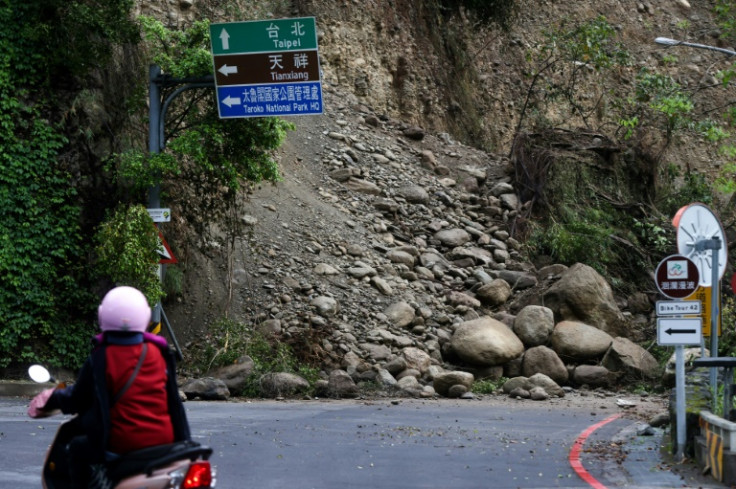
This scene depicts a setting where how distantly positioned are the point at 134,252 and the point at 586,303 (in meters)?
10.7

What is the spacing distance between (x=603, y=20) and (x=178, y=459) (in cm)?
3183

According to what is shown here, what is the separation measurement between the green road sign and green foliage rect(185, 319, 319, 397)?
5742mm

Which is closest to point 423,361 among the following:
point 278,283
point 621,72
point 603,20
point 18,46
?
point 278,283

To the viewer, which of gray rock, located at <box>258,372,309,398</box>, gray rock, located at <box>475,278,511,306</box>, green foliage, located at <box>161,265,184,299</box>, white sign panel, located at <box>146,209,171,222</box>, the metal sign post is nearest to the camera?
the metal sign post

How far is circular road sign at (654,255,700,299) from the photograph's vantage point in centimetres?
1057

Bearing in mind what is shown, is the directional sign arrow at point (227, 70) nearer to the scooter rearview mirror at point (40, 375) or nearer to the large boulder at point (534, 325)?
the large boulder at point (534, 325)

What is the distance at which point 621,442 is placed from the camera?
12.2 metres

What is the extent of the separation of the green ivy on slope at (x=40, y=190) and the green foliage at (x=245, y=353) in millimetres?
2355

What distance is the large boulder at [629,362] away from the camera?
2036 cm

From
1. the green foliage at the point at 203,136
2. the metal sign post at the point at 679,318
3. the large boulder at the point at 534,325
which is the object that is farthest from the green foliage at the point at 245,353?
the metal sign post at the point at 679,318

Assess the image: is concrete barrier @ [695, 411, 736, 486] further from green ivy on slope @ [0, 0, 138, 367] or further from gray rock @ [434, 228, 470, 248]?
gray rock @ [434, 228, 470, 248]

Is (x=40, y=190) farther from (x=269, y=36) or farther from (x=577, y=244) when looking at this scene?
(x=577, y=244)

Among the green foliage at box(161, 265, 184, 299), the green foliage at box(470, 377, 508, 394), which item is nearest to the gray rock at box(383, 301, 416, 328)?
the green foliage at box(470, 377, 508, 394)

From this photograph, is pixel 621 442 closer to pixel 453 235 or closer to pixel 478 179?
pixel 453 235
